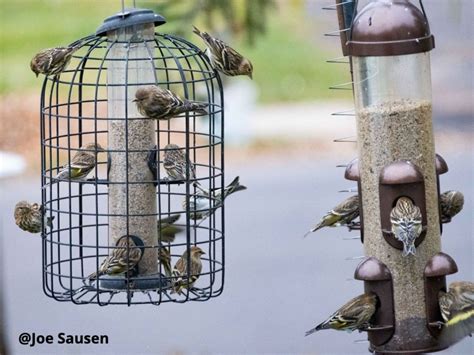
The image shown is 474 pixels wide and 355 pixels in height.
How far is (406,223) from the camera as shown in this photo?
164 inches

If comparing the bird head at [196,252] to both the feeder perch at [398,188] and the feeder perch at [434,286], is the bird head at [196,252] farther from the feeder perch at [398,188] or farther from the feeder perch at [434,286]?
the feeder perch at [434,286]

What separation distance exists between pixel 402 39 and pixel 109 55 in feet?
4.21

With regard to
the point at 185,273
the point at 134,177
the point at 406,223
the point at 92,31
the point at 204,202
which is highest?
the point at 92,31

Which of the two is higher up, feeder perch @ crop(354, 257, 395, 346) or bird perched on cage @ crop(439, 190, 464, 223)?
bird perched on cage @ crop(439, 190, 464, 223)

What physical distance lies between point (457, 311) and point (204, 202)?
1.27 metres

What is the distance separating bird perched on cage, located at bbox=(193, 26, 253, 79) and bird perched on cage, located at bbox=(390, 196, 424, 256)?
102cm

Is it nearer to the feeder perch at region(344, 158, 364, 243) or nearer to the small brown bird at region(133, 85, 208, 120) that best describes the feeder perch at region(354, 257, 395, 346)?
the feeder perch at region(344, 158, 364, 243)

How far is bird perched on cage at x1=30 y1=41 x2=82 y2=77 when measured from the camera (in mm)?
4492

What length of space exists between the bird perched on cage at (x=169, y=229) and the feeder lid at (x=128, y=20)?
89 centimetres

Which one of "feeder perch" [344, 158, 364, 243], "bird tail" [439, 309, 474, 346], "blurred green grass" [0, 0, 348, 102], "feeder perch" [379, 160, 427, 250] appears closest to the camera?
"bird tail" [439, 309, 474, 346]

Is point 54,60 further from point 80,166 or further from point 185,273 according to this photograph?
point 185,273

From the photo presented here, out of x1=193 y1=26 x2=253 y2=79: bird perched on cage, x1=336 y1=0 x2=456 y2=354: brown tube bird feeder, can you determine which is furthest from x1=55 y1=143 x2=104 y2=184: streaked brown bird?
x1=336 y1=0 x2=456 y2=354: brown tube bird feeder

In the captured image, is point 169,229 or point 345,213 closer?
point 345,213

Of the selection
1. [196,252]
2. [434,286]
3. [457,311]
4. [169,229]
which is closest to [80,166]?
[169,229]
